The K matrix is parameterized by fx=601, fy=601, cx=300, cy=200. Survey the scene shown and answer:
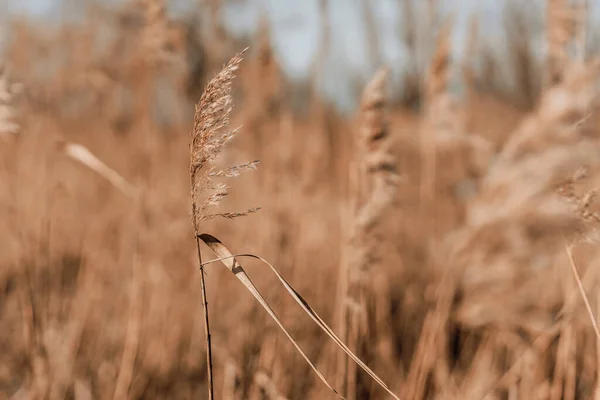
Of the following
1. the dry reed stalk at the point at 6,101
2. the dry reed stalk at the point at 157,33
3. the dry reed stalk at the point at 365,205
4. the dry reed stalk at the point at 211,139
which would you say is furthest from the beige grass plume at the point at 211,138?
the dry reed stalk at the point at 157,33

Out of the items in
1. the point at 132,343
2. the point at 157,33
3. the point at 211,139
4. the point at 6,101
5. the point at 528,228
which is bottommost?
the point at 132,343

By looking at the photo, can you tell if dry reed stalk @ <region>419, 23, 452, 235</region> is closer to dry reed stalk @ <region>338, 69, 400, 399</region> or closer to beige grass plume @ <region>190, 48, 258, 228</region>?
dry reed stalk @ <region>338, 69, 400, 399</region>

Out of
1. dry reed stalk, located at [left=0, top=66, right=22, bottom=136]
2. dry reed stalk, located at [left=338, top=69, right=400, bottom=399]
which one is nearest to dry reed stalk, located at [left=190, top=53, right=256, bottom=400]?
dry reed stalk, located at [left=0, top=66, right=22, bottom=136]

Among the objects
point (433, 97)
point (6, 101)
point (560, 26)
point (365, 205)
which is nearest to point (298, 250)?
point (433, 97)

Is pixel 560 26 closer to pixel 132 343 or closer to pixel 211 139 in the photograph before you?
pixel 211 139

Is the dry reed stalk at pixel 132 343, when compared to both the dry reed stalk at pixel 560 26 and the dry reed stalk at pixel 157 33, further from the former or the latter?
the dry reed stalk at pixel 560 26

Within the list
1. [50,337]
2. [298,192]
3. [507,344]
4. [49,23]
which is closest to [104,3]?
[49,23]

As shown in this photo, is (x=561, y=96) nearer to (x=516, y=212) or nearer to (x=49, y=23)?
(x=516, y=212)

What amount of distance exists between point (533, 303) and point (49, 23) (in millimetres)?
2979

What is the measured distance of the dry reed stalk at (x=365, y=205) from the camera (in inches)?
49.1

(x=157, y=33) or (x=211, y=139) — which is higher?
(x=157, y=33)

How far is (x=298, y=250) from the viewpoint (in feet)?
7.41

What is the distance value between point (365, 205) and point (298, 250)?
943mm

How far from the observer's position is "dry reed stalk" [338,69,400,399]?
1.25 m
